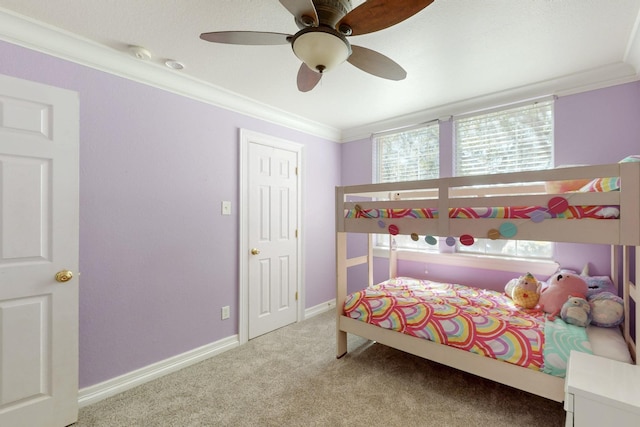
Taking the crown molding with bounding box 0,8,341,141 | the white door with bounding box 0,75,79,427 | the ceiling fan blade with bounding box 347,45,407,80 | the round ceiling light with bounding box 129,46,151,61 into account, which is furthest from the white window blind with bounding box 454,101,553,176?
the white door with bounding box 0,75,79,427

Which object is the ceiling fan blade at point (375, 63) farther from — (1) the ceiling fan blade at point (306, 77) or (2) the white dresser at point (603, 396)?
(2) the white dresser at point (603, 396)

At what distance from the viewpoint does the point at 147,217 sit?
2186 mm

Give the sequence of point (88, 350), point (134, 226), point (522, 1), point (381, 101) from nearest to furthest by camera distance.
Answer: point (522, 1) → point (88, 350) → point (134, 226) → point (381, 101)

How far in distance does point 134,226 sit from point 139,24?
131 centimetres

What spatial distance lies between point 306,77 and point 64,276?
1.83 metres

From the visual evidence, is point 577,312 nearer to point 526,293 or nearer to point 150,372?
point 526,293

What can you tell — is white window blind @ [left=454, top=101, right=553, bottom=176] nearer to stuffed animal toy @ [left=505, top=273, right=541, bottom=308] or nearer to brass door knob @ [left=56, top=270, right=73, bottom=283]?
stuffed animal toy @ [left=505, top=273, right=541, bottom=308]

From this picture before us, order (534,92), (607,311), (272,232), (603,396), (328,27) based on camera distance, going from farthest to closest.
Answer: (272,232) < (534,92) < (607,311) < (328,27) < (603,396)

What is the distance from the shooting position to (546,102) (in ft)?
8.28

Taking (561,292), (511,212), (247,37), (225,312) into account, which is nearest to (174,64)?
(247,37)

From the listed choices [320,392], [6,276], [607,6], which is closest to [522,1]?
[607,6]

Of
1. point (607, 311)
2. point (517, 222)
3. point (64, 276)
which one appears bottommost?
point (607, 311)

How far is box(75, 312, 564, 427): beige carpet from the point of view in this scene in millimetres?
1724

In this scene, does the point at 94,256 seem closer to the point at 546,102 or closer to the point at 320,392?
the point at 320,392
